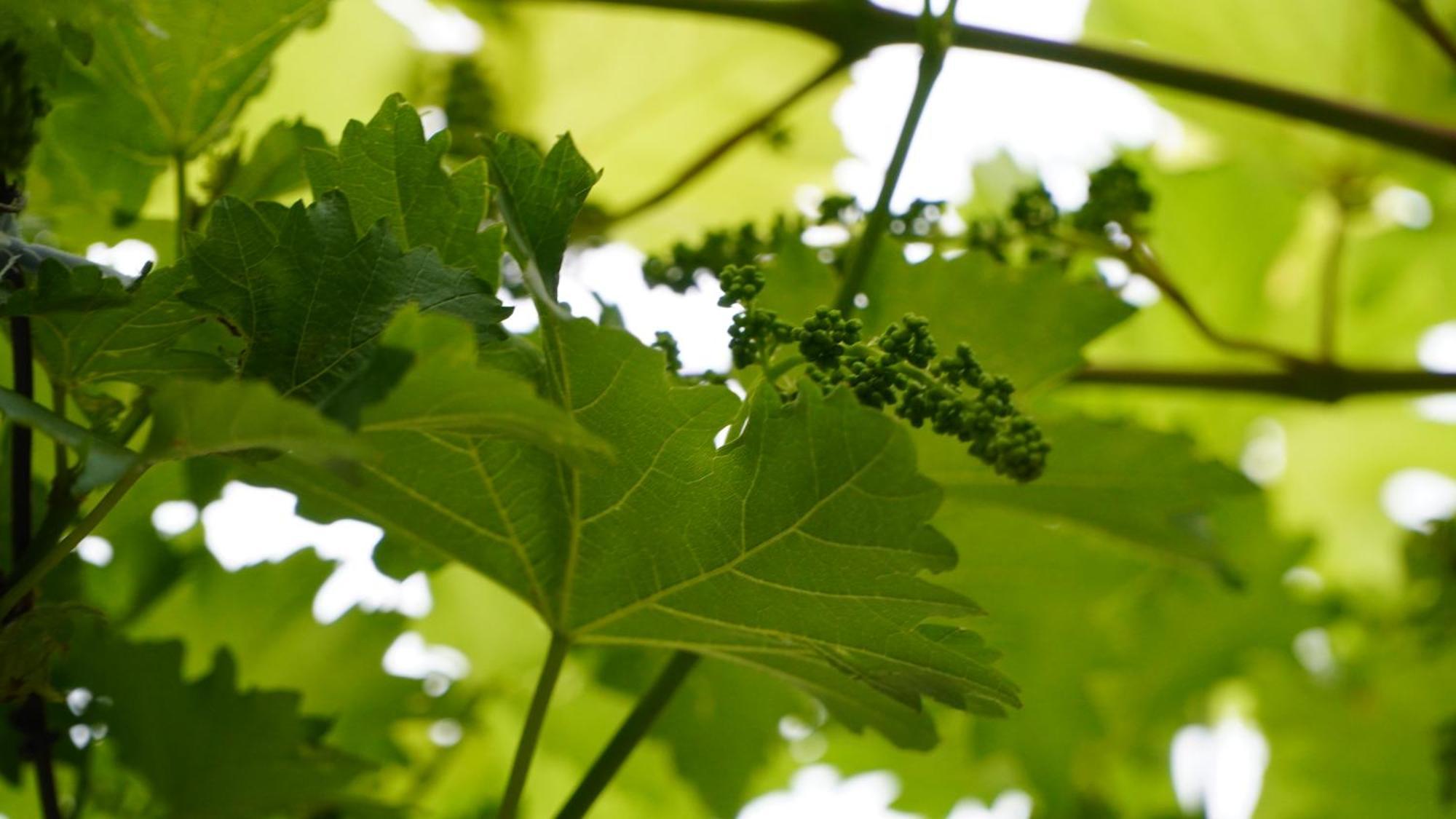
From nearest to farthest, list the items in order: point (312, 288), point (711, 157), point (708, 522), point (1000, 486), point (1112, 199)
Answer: point (312, 288) < point (708, 522) < point (1000, 486) < point (1112, 199) < point (711, 157)

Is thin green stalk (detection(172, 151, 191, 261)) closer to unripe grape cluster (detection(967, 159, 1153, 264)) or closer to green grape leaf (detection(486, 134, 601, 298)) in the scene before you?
green grape leaf (detection(486, 134, 601, 298))

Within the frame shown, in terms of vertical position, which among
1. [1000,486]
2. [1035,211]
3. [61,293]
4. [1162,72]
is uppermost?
[1162,72]

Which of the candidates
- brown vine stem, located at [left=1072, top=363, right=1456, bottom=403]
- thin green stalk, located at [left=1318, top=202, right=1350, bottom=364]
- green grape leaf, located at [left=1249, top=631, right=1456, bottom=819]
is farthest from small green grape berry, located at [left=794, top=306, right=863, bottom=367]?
green grape leaf, located at [left=1249, top=631, right=1456, bottom=819]

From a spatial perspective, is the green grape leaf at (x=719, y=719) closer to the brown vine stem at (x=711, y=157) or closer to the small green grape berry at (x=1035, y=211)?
the brown vine stem at (x=711, y=157)

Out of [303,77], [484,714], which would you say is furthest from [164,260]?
[484,714]

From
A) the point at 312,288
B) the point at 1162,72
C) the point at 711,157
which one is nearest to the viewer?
the point at 312,288

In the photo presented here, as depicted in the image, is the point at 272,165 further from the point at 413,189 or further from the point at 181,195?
the point at 413,189

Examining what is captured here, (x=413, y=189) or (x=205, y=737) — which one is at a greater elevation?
(x=413, y=189)

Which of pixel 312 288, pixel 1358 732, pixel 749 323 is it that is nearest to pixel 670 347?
pixel 749 323
